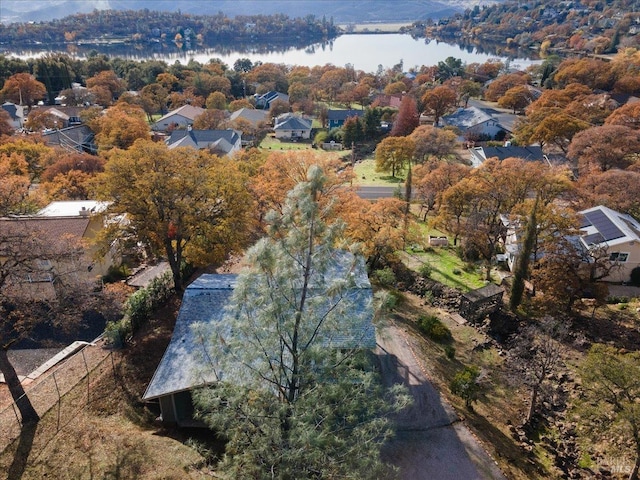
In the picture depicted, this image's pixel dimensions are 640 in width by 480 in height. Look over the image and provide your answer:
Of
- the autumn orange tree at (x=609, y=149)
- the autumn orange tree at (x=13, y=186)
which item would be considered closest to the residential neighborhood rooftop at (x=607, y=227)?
the autumn orange tree at (x=609, y=149)

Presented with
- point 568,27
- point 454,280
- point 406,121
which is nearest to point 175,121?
Answer: point 406,121

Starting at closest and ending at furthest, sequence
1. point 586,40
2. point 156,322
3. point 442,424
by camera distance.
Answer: point 442,424 → point 156,322 → point 586,40

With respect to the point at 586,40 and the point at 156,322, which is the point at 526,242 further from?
the point at 586,40

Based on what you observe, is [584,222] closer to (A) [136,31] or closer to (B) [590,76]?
(B) [590,76]

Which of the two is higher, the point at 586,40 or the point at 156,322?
the point at 586,40

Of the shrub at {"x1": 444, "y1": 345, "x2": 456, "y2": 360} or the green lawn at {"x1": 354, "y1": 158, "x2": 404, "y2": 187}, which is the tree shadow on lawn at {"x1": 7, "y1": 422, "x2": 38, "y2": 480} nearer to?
the shrub at {"x1": 444, "y1": 345, "x2": 456, "y2": 360}

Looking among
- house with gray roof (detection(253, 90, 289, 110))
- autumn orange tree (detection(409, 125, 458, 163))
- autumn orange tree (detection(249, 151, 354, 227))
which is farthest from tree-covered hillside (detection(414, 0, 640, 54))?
autumn orange tree (detection(249, 151, 354, 227))

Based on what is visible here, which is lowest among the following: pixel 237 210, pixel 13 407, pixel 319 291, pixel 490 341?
pixel 490 341

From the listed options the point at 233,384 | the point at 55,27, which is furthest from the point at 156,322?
the point at 55,27
